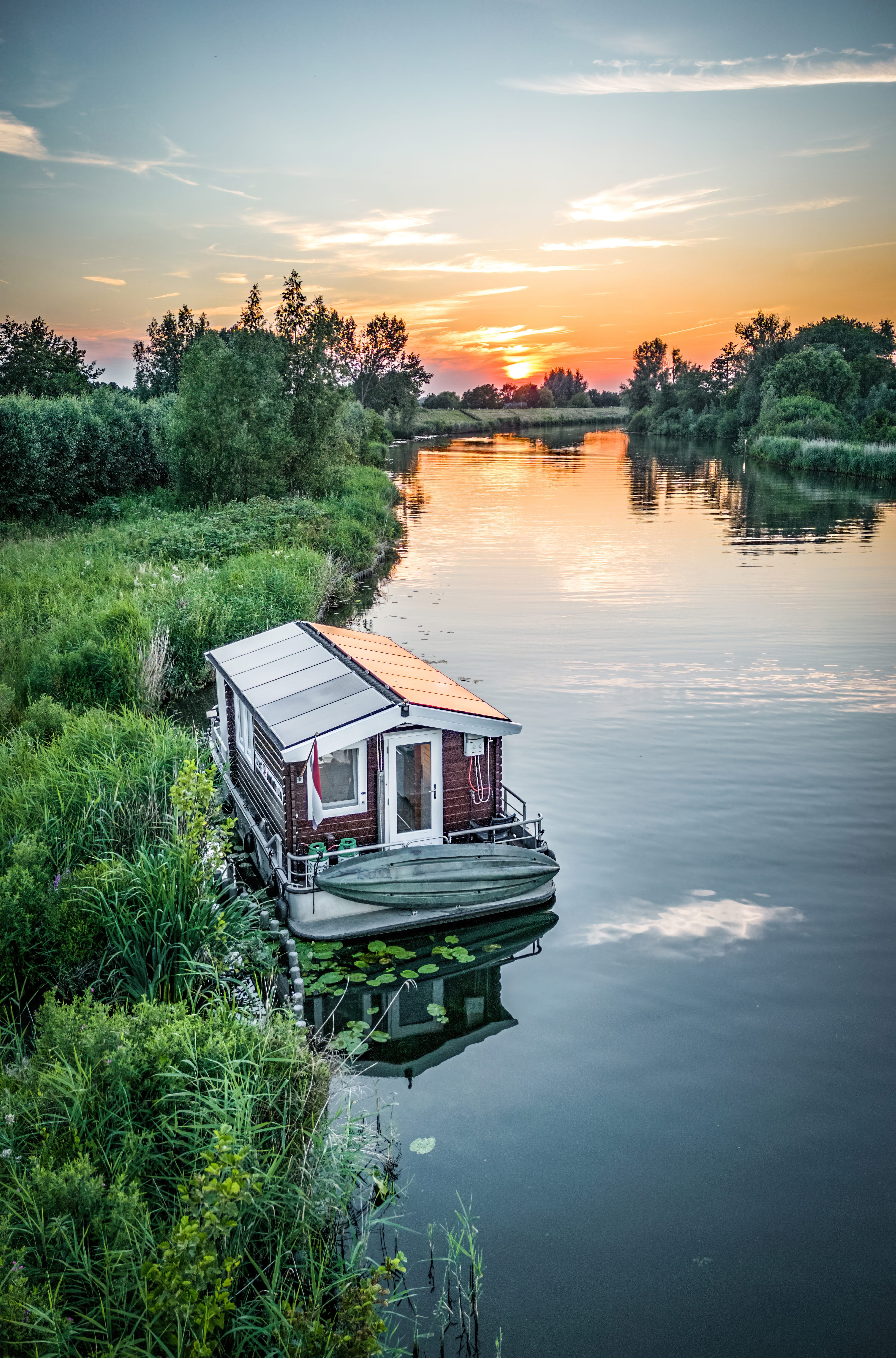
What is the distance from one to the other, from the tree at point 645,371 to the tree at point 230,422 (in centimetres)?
12278

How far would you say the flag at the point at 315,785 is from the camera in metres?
11.8

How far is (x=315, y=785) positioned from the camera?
11930mm

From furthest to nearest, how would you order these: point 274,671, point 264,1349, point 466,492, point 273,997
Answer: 1. point 466,492
2. point 274,671
3. point 273,997
4. point 264,1349

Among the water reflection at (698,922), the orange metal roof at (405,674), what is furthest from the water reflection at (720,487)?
the water reflection at (698,922)

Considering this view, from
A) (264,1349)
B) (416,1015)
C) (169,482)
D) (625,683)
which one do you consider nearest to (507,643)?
(625,683)

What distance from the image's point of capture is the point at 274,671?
Answer: 15.2m

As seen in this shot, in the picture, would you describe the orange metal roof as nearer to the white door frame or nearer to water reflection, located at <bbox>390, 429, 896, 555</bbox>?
the white door frame

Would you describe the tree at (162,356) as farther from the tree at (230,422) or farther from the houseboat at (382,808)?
the houseboat at (382,808)

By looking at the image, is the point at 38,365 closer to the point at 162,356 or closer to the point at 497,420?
the point at 162,356

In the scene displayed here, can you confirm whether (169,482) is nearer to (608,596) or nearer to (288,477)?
(288,477)

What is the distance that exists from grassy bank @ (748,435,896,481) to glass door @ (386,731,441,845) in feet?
208

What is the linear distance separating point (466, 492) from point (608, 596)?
115ft

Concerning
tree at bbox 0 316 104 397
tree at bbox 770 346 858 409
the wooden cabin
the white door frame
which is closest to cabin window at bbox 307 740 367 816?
the wooden cabin

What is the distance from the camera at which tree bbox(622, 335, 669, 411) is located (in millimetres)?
156125
